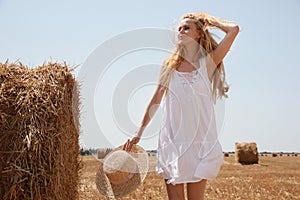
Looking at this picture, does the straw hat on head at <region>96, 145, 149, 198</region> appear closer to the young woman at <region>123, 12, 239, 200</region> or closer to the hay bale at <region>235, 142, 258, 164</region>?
the young woman at <region>123, 12, 239, 200</region>

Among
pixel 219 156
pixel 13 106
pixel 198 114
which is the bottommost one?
pixel 219 156

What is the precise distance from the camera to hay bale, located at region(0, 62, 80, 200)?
3.63 m

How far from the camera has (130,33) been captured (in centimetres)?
325

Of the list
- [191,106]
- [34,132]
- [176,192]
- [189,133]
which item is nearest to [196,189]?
[176,192]

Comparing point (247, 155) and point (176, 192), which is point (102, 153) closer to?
point (176, 192)

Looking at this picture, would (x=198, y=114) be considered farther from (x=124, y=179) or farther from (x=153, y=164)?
(x=124, y=179)

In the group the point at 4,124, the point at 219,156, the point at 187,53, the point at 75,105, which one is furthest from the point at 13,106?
the point at 219,156

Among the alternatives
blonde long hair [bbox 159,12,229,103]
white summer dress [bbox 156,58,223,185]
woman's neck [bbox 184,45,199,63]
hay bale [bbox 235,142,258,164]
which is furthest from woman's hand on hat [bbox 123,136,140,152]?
hay bale [bbox 235,142,258,164]

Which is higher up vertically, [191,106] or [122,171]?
[191,106]

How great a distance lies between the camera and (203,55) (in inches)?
122

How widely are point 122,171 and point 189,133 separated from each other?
81cm

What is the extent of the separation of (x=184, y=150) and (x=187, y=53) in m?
0.71

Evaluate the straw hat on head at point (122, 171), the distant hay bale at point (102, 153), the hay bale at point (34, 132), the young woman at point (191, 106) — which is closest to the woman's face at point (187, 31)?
the young woman at point (191, 106)

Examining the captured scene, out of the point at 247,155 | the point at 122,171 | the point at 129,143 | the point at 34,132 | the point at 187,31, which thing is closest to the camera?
the point at 187,31
